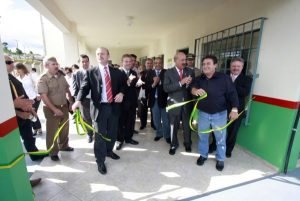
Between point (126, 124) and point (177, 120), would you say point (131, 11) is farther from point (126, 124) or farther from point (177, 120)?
point (177, 120)

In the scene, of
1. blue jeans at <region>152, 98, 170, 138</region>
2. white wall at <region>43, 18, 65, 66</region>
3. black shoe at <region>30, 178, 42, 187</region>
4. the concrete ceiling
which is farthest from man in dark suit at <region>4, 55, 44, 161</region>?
white wall at <region>43, 18, 65, 66</region>

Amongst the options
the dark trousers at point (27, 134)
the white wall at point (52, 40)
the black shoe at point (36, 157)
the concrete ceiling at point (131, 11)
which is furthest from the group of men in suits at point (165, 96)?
the white wall at point (52, 40)

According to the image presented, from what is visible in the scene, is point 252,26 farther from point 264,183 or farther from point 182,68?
point 264,183

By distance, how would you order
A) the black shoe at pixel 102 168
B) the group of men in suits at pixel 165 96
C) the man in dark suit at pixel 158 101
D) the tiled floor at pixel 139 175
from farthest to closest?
the man in dark suit at pixel 158 101 → the black shoe at pixel 102 168 → the group of men in suits at pixel 165 96 → the tiled floor at pixel 139 175

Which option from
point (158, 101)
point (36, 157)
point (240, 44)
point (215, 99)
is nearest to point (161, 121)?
point (158, 101)

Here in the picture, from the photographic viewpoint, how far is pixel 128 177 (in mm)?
2213

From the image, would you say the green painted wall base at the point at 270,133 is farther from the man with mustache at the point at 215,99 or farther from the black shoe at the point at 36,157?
the black shoe at the point at 36,157

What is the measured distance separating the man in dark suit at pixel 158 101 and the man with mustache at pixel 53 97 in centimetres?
140

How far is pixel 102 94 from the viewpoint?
2.17m

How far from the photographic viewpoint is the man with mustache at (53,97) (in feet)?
7.51

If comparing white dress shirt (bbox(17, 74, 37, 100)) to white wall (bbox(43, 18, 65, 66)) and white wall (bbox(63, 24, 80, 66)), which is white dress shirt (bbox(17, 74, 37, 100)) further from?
white wall (bbox(43, 18, 65, 66))

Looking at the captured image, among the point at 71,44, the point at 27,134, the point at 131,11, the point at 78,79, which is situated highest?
the point at 131,11

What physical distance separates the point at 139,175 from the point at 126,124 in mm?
1032

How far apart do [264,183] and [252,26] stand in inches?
87.2
